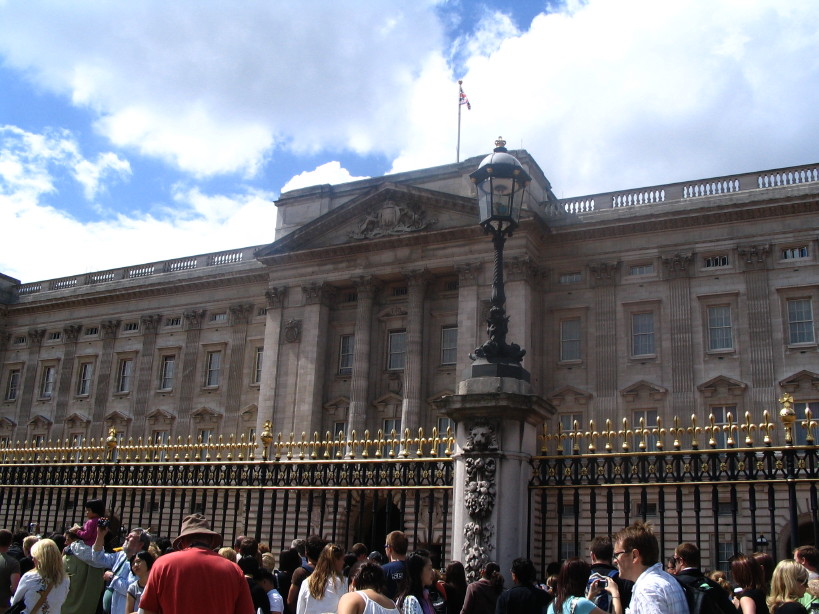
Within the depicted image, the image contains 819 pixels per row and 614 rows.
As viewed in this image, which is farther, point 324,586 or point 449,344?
point 449,344

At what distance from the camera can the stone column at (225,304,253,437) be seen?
4559 cm

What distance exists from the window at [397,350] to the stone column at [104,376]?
58.9 feet

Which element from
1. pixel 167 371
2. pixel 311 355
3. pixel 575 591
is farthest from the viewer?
pixel 167 371

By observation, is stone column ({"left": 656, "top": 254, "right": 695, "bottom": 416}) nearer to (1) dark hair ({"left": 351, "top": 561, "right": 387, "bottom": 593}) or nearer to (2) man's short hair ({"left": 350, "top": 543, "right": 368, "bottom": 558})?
(2) man's short hair ({"left": 350, "top": 543, "right": 368, "bottom": 558})

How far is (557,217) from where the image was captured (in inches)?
1563

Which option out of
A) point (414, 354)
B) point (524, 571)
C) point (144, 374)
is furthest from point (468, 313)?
point (524, 571)

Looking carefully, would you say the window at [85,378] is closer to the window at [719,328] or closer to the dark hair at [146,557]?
the window at [719,328]

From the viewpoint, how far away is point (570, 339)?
38.5 meters

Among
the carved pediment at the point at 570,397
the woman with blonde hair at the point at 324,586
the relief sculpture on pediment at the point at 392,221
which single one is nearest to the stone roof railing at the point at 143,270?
the relief sculpture on pediment at the point at 392,221

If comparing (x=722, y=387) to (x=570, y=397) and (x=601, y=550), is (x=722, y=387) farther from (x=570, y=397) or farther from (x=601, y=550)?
(x=601, y=550)

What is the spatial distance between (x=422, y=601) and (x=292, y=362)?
3397cm

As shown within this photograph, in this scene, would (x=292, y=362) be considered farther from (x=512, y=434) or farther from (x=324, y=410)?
(x=512, y=434)

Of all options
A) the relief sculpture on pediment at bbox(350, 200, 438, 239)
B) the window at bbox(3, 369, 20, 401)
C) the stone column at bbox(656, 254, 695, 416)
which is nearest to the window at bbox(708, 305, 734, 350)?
the stone column at bbox(656, 254, 695, 416)

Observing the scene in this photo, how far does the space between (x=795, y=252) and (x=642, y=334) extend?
6616 millimetres
